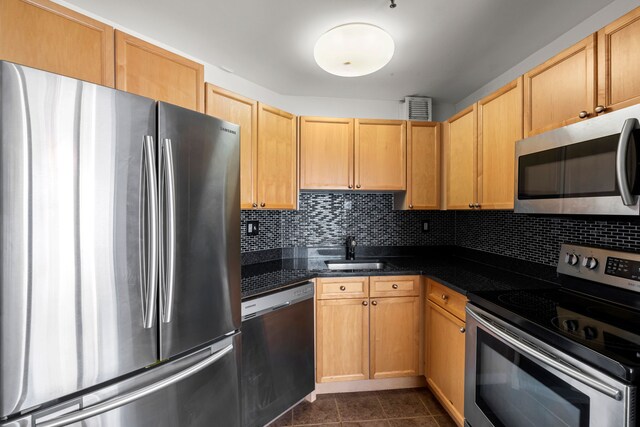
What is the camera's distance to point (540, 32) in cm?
177

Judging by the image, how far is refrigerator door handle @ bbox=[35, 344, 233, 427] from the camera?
0.90 m

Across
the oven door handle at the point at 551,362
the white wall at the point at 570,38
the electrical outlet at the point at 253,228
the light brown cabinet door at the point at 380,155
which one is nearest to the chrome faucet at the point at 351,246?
the light brown cabinet door at the point at 380,155

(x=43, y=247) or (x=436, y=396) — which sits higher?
(x=43, y=247)

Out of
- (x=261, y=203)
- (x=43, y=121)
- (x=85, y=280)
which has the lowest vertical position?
(x=85, y=280)

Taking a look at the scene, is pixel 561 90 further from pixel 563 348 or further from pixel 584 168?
pixel 563 348

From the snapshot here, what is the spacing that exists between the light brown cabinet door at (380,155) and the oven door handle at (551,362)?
1358 millimetres

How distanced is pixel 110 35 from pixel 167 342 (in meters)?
1.31

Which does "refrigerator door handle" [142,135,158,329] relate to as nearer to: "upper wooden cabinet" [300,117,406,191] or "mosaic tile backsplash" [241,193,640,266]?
"mosaic tile backsplash" [241,193,640,266]

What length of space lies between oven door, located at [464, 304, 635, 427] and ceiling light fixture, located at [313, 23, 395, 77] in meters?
1.44

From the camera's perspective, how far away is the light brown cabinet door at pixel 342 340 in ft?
7.11

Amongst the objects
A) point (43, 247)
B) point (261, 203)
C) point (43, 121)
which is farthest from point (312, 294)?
point (43, 121)

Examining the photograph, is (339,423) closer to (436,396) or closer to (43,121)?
(436,396)

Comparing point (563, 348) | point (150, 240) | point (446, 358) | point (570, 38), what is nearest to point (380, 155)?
point (570, 38)

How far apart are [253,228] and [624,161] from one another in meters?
2.20
